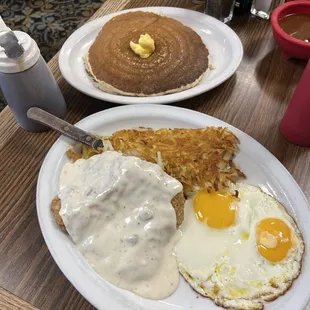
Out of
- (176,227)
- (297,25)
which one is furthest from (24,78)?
(297,25)

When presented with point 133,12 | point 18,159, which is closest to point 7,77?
point 18,159

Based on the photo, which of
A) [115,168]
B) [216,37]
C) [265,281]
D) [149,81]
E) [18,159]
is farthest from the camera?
[216,37]

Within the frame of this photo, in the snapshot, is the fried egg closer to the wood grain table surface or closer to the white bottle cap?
the wood grain table surface

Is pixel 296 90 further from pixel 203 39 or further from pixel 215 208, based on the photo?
pixel 203 39

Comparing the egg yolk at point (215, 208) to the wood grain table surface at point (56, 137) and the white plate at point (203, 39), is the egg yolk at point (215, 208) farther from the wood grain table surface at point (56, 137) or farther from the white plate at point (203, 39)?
the white plate at point (203, 39)

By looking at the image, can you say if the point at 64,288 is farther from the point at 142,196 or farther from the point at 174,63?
the point at 174,63

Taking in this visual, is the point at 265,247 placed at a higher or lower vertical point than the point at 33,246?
higher

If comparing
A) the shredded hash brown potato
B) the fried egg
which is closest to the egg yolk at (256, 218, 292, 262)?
the fried egg

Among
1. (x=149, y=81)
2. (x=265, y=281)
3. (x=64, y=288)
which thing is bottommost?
(x=64, y=288)
